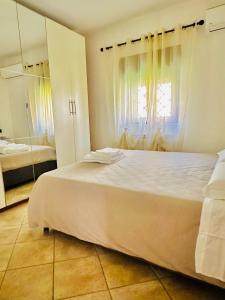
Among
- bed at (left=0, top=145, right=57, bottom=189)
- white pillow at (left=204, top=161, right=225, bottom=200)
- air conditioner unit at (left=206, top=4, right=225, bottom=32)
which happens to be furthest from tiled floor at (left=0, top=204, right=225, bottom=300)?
air conditioner unit at (left=206, top=4, right=225, bottom=32)

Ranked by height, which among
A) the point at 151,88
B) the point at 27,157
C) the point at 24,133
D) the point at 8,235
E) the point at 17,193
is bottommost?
the point at 8,235

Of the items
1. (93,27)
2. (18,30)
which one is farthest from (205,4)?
(18,30)

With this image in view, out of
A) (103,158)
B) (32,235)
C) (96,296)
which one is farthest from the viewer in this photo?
(103,158)

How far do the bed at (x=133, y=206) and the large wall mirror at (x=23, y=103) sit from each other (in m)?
0.88

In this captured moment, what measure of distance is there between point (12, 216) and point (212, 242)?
7.09ft

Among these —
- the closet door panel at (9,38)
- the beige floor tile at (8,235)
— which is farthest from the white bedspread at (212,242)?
the closet door panel at (9,38)

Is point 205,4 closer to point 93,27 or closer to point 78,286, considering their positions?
point 93,27

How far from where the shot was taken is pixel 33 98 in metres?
2.64

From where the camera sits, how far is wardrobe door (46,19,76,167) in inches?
111

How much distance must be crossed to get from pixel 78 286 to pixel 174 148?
222 centimetres

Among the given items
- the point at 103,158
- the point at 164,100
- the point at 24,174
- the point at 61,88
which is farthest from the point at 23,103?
the point at 164,100

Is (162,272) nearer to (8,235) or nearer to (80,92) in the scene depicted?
(8,235)

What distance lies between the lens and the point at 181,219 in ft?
3.81

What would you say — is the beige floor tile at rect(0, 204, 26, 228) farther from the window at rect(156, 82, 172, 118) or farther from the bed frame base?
the window at rect(156, 82, 172, 118)
